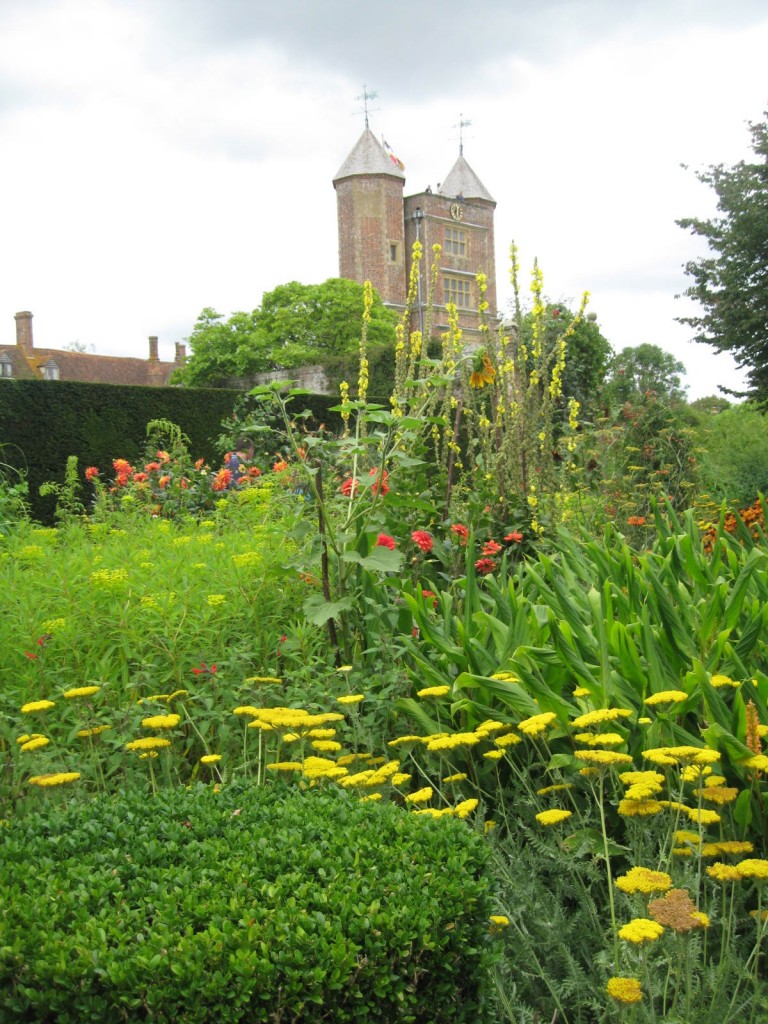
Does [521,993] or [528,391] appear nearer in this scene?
[521,993]

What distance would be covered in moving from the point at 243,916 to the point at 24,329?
5253cm

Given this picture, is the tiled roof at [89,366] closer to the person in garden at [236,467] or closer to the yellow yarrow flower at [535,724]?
the person in garden at [236,467]

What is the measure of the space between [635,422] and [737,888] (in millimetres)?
8605

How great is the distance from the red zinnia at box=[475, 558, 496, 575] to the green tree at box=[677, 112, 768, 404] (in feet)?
56.7

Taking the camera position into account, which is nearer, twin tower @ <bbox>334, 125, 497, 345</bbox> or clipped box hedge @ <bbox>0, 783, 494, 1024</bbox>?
clipped box hedge @ <bbox>0, 783, 494, 1024</bbox>

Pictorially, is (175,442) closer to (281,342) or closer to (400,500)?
(400,500)

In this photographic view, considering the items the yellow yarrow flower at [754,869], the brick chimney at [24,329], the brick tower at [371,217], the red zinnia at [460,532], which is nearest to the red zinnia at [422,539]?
the red zinnia at [460,532]

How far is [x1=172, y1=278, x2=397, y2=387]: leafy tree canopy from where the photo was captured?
39.3m

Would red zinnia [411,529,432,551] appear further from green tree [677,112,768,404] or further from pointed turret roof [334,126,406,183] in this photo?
pointed turret roof [334,126,406,183]

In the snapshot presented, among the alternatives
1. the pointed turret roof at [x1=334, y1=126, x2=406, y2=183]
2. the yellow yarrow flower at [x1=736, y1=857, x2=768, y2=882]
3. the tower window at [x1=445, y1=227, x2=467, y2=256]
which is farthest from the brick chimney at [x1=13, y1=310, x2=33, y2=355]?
the yellow yarrow flower at [x1=736, y1=857, x2=768, y2=882]

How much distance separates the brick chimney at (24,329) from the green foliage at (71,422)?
Answer: 39.0m

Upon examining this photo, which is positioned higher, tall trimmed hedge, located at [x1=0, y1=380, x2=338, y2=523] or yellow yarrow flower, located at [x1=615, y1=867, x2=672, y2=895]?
tall trimmed hedge, located at [x1=0, y1=380, x2=338, y2=523]

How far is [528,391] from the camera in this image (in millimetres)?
4902

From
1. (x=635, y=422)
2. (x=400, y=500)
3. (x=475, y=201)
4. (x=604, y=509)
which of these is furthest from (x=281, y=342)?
(x=400, y=500)
